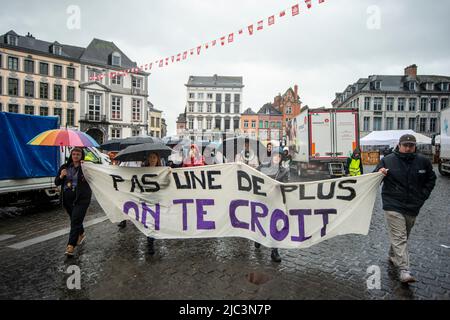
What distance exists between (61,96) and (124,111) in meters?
9.47

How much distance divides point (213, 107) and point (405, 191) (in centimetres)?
6653

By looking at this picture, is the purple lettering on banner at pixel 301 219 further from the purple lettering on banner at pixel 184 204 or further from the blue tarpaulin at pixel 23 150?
the blue tarpaulin at pixel 23 150

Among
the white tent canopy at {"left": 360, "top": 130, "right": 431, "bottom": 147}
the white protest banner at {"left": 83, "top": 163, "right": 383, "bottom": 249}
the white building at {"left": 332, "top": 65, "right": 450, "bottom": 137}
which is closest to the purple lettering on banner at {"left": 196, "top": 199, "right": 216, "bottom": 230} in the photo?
the white protest banner at {"left": 83, "top": 163, "right": 383, "bottom": 249}

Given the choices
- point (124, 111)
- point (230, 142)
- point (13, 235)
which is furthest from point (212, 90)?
point (13, 235)

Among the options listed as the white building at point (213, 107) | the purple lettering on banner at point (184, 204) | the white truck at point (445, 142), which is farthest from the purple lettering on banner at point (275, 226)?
the white building at point (213, 107)

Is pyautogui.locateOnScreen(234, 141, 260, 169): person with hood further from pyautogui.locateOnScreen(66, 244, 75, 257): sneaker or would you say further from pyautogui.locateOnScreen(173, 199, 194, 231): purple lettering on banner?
pyautogui.locateOnScreen(66, 244, 75, 257): sneaker

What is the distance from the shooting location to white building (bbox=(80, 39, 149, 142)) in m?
43.1

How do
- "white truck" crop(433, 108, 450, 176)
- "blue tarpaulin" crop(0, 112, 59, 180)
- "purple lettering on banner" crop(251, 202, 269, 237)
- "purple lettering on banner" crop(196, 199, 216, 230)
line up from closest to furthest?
1. "purple lettering on banner" crop(251, 202, 269, 237)
2. "purple lettering on banner" crop(196, 199, 216, 230)
3. "blue tarpaulin" crop(0, 112, 59, 180)
4. "white truck" crop(433, 108, 450, 176)

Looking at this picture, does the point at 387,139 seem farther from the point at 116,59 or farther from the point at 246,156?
the point at 116,59

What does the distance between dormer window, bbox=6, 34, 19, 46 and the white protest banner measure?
4731 centimetres

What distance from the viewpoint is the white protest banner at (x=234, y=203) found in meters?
4.10

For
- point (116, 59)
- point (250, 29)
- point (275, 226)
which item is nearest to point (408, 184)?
point (275, 226)

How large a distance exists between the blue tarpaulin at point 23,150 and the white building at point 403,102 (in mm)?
56968

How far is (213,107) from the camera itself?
2699 inches
